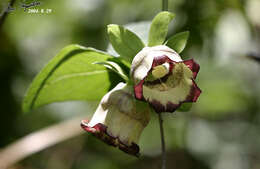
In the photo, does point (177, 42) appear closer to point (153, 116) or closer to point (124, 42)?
point (124, 42)

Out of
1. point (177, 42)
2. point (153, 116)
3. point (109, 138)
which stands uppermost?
point (177, 42)

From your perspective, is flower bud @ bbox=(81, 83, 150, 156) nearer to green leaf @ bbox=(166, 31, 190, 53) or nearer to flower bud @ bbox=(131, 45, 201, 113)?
flower bud @ bbox=(131, 45, 201, 113)

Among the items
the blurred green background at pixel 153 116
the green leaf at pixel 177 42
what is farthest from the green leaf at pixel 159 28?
the blurred green background at pixel 153 116

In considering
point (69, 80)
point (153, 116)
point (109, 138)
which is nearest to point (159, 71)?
point (109, 138)

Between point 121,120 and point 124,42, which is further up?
point 124,42

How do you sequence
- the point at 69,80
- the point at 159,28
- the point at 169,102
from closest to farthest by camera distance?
the point at 169,102, the point at 159,28, the point at 69,80

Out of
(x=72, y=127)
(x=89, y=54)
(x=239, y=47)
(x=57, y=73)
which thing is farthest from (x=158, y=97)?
(x=239, y=47)

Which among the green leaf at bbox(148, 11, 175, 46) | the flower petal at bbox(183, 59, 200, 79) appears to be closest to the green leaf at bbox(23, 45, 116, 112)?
the green leaf at bbox(148, 11, 175, 46)
